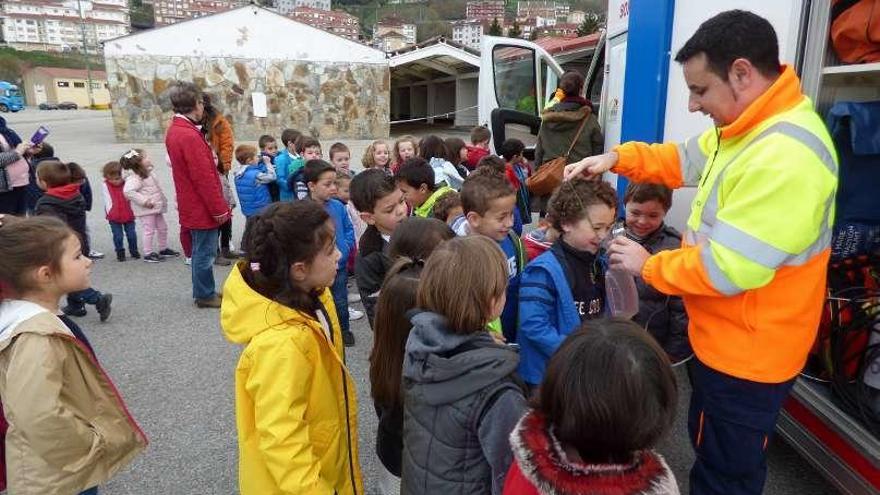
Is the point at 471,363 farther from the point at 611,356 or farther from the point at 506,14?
the point at 506,14

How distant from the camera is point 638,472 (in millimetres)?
1152

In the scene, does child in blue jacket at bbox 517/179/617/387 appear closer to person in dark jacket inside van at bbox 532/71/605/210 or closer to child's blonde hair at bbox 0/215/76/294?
child's blonde hair at bbox 0/215/76/294

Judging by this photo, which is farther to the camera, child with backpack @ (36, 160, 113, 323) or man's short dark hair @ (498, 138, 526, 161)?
man's short dark hair @ (498, 138, 526, 161)

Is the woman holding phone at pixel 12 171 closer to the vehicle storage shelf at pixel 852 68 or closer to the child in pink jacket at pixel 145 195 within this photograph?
the child in pink jacket at pixel 145 195

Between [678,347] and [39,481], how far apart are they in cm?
Result: 276

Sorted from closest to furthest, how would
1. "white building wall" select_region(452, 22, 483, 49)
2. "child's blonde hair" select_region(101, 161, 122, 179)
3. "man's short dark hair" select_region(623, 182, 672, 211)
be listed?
1. "man's short dark hair" select_region(623, 182, 672, 211)
2. "child's blonde hair" select_region(101, 161, 122, 179)
3. "white building wall" select_region(452, 22, 483, 49)

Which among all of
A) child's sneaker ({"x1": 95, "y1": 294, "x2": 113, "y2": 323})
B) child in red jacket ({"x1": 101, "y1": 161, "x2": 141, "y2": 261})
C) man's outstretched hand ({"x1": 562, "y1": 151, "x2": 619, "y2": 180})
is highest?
man's outstretched hand ({"x1": 562, "y1": 151, "x2": 619, "y2": 180})

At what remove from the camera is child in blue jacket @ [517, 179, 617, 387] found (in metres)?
2.37

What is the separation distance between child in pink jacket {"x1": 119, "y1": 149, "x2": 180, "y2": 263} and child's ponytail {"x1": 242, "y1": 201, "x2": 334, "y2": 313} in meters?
5.28

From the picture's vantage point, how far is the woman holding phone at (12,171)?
5199 mm

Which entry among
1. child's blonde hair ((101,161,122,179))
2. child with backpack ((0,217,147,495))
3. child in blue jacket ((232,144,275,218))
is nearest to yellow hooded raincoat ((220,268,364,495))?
child with backpack ((0,217,147,495))

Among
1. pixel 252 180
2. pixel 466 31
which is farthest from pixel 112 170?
pixel 466 31

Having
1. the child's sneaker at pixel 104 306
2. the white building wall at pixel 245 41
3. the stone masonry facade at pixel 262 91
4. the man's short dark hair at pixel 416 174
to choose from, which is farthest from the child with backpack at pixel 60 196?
the white building wall at pixel 245 41

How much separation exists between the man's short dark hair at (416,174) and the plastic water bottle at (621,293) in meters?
1.59
